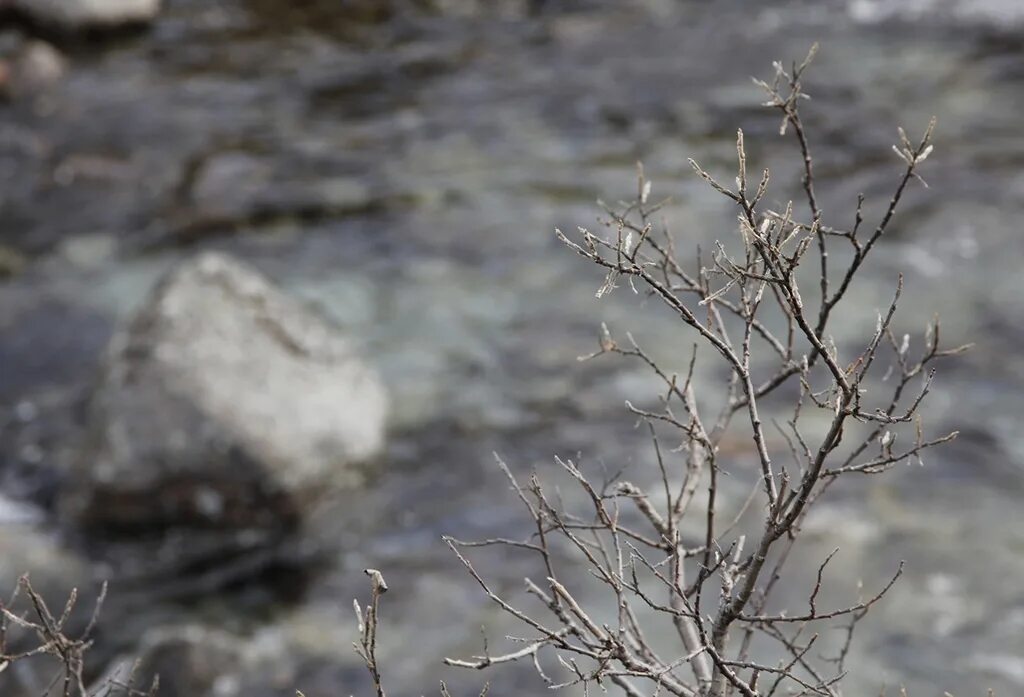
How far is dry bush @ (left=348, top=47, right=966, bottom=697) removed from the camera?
1.80 meters

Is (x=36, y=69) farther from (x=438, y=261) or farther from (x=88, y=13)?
(x=438, y=261)

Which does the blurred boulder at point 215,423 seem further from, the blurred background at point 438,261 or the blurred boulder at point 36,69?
the blurred boulder at point 36,69

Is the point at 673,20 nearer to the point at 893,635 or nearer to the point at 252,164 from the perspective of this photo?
the point at 252,164

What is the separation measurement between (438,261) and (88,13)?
6.30m

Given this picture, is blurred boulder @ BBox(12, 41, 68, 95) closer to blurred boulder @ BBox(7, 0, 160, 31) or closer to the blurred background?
the blurred background

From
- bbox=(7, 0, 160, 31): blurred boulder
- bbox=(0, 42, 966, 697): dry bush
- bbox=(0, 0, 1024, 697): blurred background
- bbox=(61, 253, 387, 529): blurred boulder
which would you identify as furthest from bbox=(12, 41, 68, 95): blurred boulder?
bbox=(0, 42, 966, 697): dry bush

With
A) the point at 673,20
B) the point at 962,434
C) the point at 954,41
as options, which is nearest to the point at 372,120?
the point at 673,20

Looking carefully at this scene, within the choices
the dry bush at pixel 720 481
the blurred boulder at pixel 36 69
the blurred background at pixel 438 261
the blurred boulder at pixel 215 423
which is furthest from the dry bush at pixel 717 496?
the blurred boulder at pixel 36 69

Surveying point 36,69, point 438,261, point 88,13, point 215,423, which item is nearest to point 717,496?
point 215,423

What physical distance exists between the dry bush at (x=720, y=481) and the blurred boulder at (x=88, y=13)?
21.2 ft

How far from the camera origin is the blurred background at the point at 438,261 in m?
5.09

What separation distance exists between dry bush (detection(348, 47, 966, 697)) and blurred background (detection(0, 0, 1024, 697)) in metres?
0.23

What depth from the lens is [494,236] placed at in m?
8.08

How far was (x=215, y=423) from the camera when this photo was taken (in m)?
5.44
